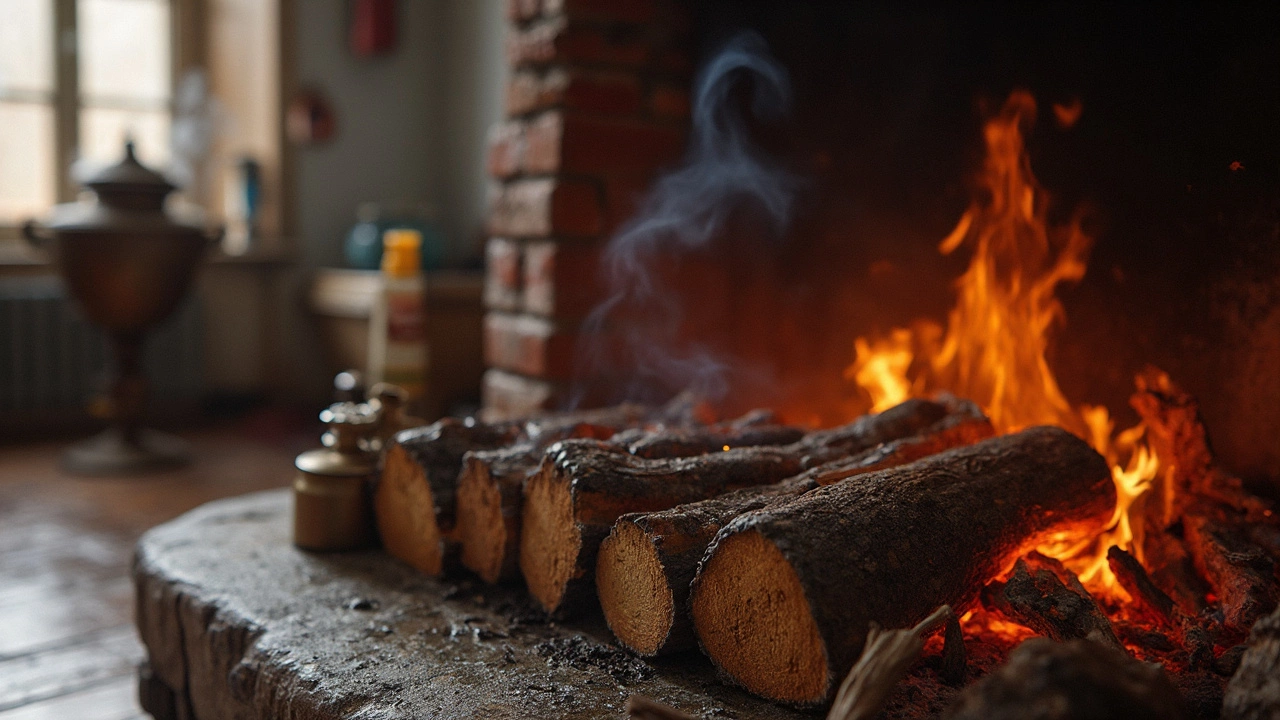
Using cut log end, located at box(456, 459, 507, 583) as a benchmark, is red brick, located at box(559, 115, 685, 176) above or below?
above

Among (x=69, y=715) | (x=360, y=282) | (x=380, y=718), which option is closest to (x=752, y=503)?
(x=380, y=718)

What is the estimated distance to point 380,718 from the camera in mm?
848

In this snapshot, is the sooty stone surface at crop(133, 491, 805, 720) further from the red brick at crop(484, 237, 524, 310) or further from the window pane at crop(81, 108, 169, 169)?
the window pane at crop(81, 108, 169, 169)

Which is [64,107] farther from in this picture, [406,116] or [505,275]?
[505,275]

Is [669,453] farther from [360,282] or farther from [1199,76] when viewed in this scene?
[360,282]

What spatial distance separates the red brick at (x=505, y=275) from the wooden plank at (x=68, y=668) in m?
0.90

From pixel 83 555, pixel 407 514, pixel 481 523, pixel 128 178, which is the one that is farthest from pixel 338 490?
pixel 128 178

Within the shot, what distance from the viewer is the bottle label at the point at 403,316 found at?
8.35 feet

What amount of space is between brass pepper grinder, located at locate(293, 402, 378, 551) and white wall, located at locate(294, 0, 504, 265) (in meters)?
2.86

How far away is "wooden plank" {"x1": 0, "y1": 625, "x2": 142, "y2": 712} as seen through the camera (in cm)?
144

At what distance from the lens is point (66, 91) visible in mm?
3643

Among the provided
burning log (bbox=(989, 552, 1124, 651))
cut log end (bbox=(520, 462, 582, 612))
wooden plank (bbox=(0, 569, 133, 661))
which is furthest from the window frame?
burning log (bbox=(989, 552, 1124, 651))

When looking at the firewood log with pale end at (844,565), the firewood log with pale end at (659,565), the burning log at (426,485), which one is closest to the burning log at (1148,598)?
the firewood log with pale end at (844,565)

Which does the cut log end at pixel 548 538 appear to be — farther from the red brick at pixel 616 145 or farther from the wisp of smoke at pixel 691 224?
the red brick at pixel 616 145
